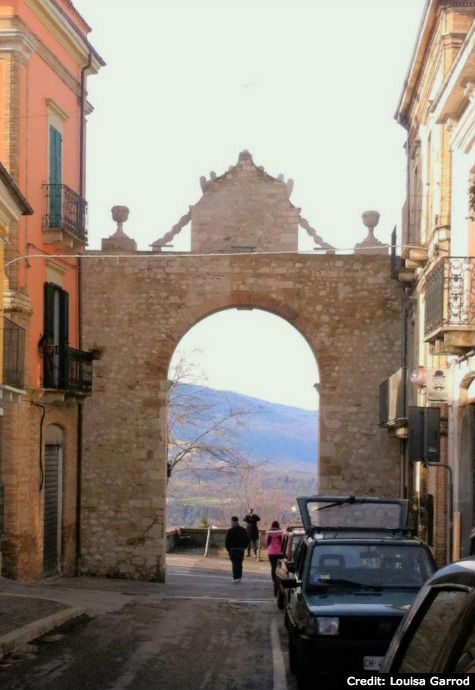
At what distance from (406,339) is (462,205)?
7855 millimetres

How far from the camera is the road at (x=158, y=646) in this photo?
11.6m

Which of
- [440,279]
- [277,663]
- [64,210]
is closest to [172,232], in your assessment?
[64,210]

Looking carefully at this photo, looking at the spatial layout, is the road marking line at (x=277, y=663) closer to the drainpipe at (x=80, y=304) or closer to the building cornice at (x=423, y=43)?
the building cornice at (x=423, y=43)

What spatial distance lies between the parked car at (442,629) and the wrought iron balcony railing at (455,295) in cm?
1262

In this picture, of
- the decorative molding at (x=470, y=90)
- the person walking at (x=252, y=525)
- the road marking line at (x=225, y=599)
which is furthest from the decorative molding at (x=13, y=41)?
the person walking at (x=252, y=525)

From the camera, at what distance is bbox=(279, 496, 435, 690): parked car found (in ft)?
35.1

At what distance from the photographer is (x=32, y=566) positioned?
23.5 m

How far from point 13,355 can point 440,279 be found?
25.3ft

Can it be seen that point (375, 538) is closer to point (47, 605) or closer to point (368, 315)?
point (47, 605)

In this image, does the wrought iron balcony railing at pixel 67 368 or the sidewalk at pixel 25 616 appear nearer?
the sidewalk at pixel 25 616

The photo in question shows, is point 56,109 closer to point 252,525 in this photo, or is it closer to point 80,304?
point 80,304

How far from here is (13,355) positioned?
69.2 ft

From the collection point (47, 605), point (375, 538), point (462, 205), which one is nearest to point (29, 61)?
point (462, 205)

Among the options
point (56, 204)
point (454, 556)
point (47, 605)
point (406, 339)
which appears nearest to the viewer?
point (47, 605)
